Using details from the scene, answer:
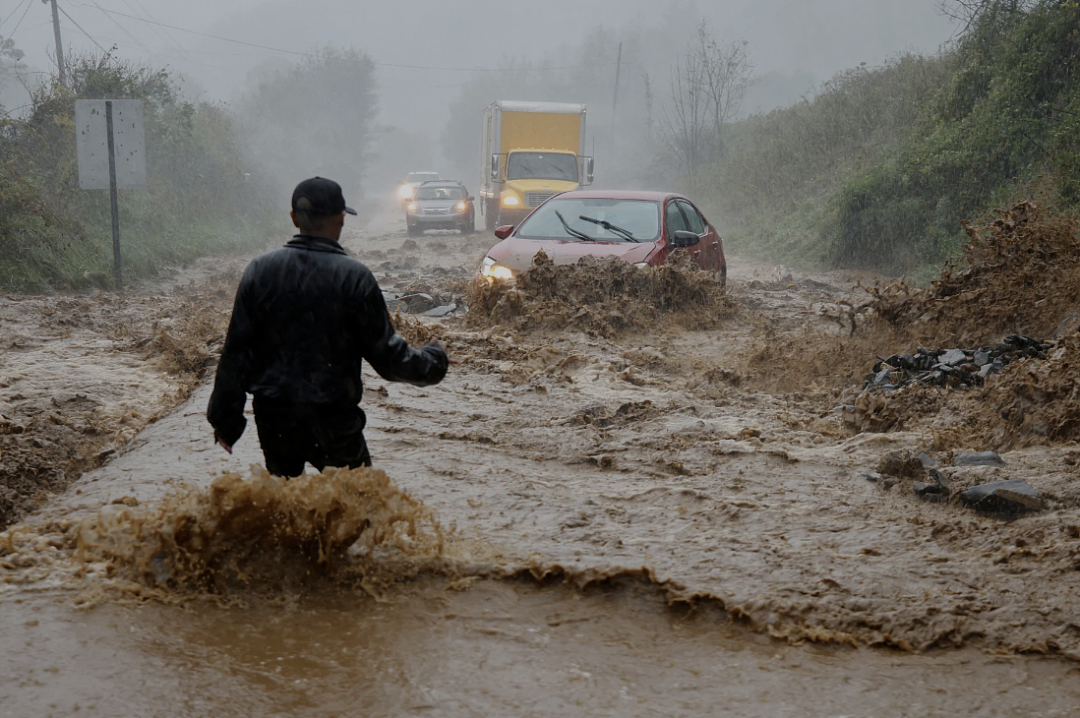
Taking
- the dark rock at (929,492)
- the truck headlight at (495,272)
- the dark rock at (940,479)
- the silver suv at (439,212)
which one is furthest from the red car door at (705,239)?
the silver suv at (439,212)

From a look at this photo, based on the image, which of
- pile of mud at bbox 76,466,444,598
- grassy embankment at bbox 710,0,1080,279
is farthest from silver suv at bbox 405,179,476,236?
pile of mud at bbox 76,466,444,598

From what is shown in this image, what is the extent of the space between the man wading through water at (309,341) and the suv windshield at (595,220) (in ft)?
24.3

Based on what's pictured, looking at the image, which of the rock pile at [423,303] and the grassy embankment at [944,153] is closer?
the rock pile at [423,303]

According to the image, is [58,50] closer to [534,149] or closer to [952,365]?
[534,149]

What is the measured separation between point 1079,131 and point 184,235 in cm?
1861

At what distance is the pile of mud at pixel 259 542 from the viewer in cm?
404

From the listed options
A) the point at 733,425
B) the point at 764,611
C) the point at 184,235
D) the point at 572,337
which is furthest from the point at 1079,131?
the point at 184,235

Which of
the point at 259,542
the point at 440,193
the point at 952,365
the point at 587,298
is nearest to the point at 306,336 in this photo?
the point at 259,542

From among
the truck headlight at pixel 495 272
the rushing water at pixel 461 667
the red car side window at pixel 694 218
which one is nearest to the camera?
the rushing water at pixel 461 667

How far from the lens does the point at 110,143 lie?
1484cm

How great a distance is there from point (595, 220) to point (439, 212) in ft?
58.2

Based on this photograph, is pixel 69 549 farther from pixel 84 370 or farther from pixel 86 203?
pixel 86 203

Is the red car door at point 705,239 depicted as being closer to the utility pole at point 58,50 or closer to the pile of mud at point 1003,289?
the pile of mud at point 1003,289

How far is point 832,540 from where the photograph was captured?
4.71m
